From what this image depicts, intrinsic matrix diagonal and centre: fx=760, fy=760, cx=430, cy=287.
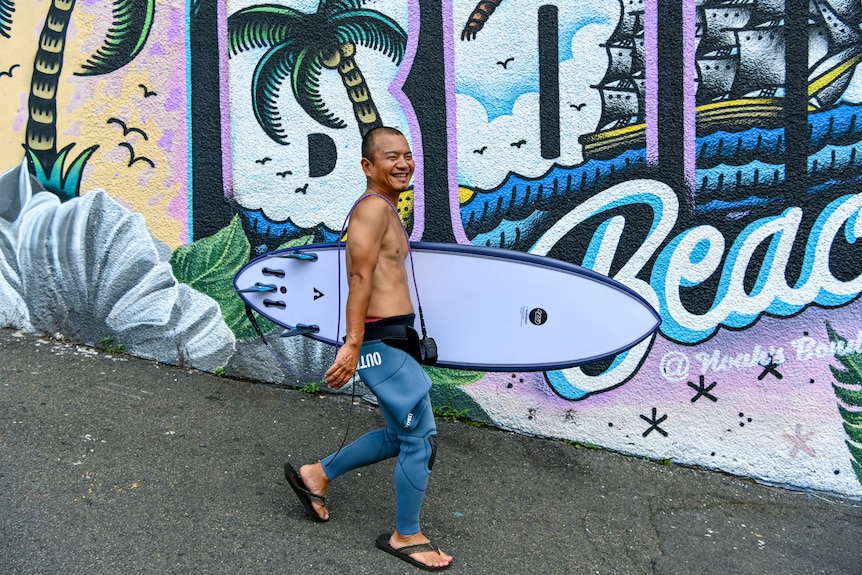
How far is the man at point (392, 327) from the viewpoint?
9.09 feet

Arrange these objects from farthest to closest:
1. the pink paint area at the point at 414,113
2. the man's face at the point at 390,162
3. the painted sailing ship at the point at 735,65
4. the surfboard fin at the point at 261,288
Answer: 1. the pink paint area at the point at 414,113
2. the painted sailing ship at the point at 735,65
3. the surfboard fin at the point at 261,288
4. the man's face at the point at 390,162

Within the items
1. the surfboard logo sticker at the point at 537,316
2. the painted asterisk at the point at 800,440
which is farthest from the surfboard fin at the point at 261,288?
the painted asterisk at the point at 800,440

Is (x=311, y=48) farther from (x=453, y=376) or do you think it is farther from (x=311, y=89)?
(x=453, y=376)

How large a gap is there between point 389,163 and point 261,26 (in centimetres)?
207

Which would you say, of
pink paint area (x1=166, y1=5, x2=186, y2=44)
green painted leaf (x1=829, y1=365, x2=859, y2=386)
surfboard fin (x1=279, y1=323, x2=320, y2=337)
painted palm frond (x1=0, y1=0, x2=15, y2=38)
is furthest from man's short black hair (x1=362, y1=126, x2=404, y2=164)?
painted palm frond (x1=0, y1=0, x2=15, y2=38)

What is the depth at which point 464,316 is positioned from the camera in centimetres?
332

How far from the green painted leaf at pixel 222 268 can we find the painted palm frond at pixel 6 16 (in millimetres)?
1807

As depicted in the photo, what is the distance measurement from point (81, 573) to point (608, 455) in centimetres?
260

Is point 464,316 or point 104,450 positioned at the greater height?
point 464,316

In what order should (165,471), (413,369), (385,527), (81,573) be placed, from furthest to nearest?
(165,471), (385,527), (413,369), (81,573)

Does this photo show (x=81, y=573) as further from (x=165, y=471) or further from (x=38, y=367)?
(x=38, y=367)

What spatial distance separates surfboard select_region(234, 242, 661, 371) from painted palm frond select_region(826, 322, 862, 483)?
1229 millimetres

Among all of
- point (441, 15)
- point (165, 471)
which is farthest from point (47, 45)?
point (165, 471)

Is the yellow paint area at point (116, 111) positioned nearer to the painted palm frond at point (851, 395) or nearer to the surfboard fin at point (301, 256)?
the surfboard fin at point (301, 256)
